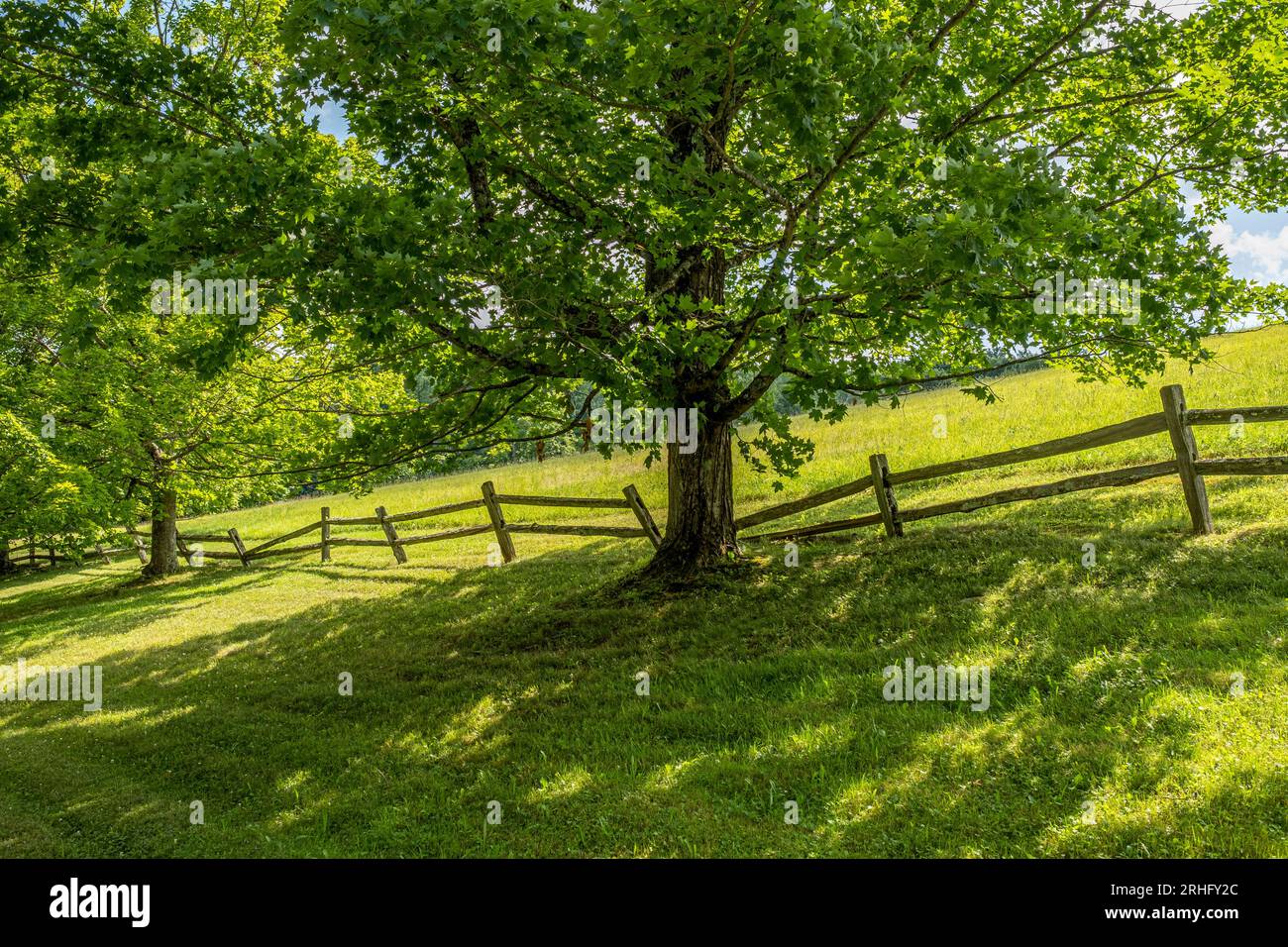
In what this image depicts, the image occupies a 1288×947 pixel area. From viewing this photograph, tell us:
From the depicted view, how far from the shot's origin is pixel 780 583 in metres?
9.73

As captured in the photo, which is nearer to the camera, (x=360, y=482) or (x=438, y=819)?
(x=438, y=819)

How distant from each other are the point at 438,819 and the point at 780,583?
570 centimetres

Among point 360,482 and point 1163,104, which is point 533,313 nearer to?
point 360,482

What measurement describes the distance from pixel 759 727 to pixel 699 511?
490cm

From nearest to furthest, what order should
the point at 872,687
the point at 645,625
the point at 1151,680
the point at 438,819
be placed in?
the point at 438,819, the point at 1151,680, the point at 872,687, the point at 645,625

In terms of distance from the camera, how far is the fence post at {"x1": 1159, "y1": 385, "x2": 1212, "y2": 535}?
9.09m

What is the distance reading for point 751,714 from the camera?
616 centimetres

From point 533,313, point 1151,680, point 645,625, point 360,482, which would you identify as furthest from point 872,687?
point 360,482

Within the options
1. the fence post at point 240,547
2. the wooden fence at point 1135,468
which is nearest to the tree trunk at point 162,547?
the fence post at point 240,547
